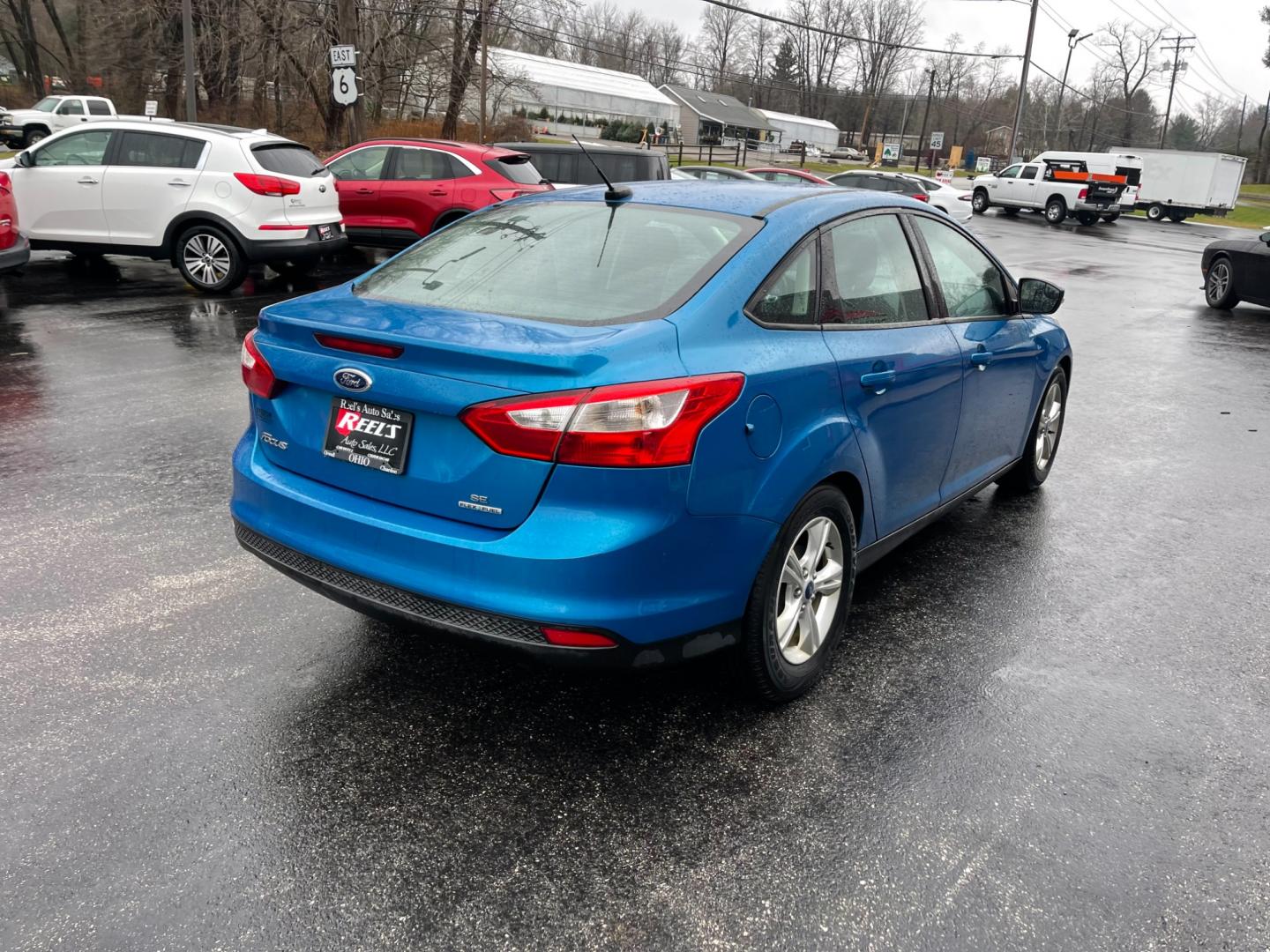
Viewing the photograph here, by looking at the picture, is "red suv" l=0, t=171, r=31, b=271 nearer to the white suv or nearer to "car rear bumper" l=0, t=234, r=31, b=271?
"car rear bumper" l=0, t=234, r=31, b=271

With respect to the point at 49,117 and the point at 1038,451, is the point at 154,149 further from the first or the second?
the point at 49,117

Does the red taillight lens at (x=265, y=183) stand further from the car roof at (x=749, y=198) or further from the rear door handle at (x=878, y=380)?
the rear door handle at (x=878, y=380)

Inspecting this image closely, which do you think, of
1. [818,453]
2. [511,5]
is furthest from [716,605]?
[511,5]

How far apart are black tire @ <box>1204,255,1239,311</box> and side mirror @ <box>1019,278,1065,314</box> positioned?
→ 11217 millimetres

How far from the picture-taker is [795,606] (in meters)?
3.41

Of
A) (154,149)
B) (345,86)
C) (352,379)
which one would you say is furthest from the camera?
(345,86)

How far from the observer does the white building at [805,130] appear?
102750 millimetres

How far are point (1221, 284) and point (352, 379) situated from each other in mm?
15140

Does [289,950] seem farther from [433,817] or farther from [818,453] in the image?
[818,453]

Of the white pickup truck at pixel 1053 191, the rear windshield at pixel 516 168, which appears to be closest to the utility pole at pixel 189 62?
the rear windshield at pixel 516 168

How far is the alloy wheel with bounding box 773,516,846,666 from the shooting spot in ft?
11.0

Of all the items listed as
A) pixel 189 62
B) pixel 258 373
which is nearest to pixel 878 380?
pixel 258 373

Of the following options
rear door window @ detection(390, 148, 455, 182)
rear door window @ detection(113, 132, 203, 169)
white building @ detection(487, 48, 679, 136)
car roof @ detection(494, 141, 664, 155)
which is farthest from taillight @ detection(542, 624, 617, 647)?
white building @ detection(487, 48, 679, 136)

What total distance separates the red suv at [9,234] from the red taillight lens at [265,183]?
220 cm
